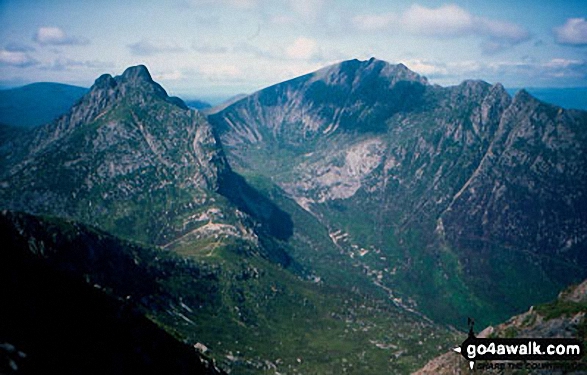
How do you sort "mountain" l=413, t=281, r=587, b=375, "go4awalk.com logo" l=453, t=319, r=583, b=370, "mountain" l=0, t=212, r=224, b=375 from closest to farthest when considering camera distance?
"mountain" l=0, t=212, r=224, b=375 < "go4awalk.com logo" l=453, t=319, r=583, b=370 < "mountain" l=413, t=281, r=587, b=375

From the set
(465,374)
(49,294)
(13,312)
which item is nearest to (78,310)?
(49,294)

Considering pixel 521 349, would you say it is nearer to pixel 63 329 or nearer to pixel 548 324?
pixel 548 324

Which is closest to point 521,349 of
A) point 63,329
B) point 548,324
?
point 548,324

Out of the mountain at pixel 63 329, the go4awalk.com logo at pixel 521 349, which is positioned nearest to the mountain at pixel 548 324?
the go4awalk.com logo at pixel 521 349

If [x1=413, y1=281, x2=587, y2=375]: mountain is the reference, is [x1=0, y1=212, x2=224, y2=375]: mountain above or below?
above

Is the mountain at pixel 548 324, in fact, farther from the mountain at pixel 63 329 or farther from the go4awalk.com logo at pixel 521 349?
the mountain at pixel 63 329

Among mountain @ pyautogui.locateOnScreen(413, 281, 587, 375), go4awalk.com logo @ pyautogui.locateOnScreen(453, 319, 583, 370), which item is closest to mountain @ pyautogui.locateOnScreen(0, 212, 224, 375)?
go4awalk.com logo @ pyautogui.locateOnScreen(453, 319, 583, 370)

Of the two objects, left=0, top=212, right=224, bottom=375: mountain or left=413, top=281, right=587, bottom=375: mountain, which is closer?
left=0, top=212, right=224, bottom=375: mountain

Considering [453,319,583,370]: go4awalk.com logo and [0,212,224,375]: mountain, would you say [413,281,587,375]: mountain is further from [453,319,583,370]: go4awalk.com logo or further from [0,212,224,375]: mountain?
[0,212,224,375]: mountain
